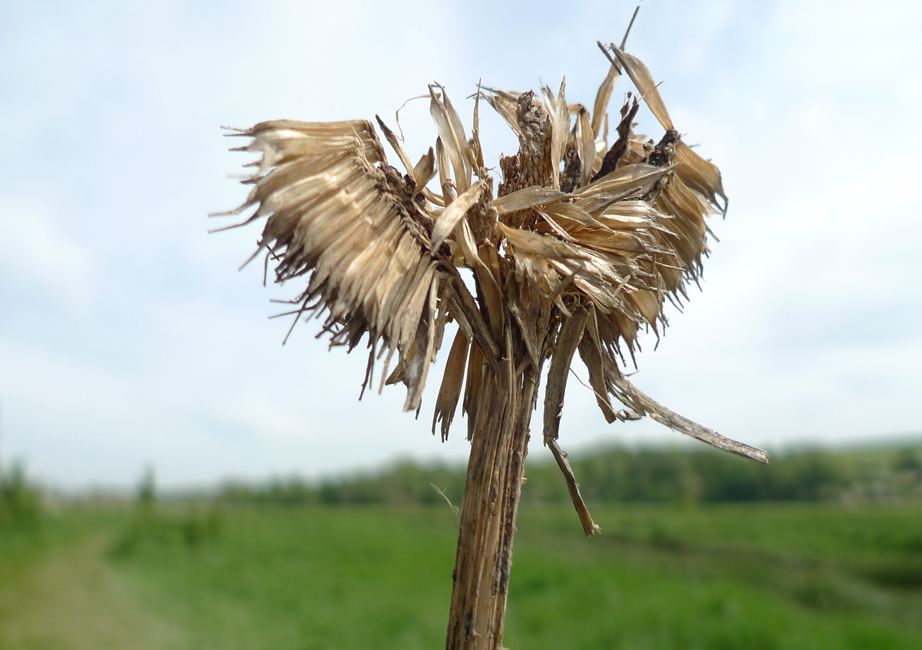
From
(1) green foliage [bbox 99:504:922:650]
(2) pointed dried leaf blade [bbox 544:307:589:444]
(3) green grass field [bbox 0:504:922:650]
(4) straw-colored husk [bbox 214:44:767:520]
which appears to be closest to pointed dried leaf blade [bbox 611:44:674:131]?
(4) straw-colored husk [bbox 214:44:767:520]

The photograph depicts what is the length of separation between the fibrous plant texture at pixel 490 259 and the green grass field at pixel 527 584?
40.8 feet

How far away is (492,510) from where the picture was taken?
3.50 feet

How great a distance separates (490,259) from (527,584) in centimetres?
2277

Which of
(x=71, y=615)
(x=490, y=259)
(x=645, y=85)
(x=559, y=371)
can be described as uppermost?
(x=645, y=85)

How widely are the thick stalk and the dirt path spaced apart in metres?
20.2

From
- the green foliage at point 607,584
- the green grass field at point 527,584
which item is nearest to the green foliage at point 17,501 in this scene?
the green grass field at point 527,584

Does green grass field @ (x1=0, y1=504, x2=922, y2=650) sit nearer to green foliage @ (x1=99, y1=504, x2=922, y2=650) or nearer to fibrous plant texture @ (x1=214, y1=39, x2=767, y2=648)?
green foliage @ (x1=99, y1=504, x2=922, y2=650)

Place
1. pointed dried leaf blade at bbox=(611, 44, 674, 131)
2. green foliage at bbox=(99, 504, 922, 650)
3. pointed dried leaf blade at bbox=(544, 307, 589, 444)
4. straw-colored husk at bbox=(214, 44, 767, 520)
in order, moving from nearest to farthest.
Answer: straw-colored husk at bbox=(214, 44, 767, 520), pointed dried leaf blade at bbox=(544, 307, 589, 444), pointed dried leaf blade at bbox=(611, 44, 674, 131), green foliage at bbox=(99, 504, 922, 650)

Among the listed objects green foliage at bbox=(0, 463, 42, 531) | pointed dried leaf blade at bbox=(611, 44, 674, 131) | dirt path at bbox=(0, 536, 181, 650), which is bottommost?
dirt path at bbox=(0, 536, 181, 650)

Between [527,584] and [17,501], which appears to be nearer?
[17,501]

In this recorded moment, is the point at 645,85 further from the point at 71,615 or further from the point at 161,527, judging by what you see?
the point at 161,527

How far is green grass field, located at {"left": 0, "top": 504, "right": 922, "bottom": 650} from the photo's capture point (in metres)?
16.2

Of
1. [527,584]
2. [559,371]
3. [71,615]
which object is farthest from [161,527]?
[559,371]

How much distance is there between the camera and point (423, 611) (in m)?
20.2
